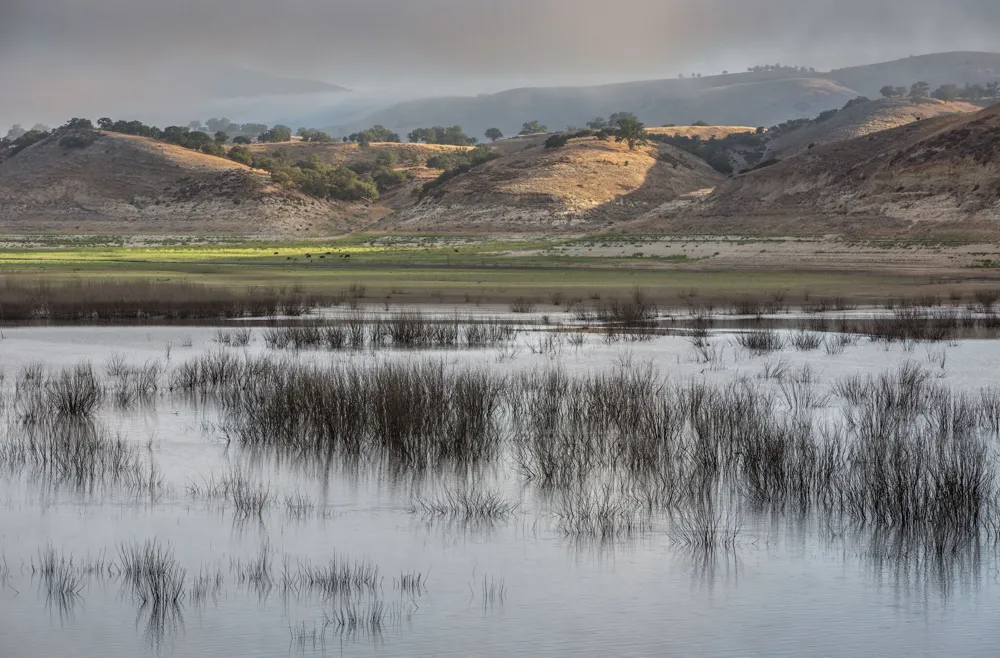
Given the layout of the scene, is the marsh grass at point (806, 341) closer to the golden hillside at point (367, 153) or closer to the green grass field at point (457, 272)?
the green grass field at point (457, 272)

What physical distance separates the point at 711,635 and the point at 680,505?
3.48 m

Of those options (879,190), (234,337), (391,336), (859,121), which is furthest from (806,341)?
(859,121)

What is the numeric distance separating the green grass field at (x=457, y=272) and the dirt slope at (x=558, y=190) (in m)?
17.6

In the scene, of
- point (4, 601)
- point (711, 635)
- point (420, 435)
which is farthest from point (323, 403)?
point (711, 635)

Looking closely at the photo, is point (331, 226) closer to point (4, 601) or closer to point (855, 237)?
point (855, 237)

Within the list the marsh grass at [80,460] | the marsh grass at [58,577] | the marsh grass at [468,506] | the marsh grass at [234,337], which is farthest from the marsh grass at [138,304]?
the marsh grass at [58,577]

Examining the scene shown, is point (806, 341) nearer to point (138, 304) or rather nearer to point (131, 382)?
point (131, 382)

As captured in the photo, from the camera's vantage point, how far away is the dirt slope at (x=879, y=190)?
74.6 m

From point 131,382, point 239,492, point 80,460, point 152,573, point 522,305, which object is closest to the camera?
point 152,573

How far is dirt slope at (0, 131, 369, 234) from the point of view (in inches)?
4855

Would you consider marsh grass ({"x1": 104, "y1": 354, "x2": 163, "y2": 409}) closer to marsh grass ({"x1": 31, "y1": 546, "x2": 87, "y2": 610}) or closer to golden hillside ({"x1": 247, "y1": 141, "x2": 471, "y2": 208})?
marsh grass ({"x1": 31, "y1": 546, "x2": 87, "y2": 610})

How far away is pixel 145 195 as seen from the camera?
13375 cm

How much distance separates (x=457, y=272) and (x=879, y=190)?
1605 inches

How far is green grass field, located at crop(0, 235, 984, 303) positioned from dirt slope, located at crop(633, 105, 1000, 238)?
1334 centimetres
